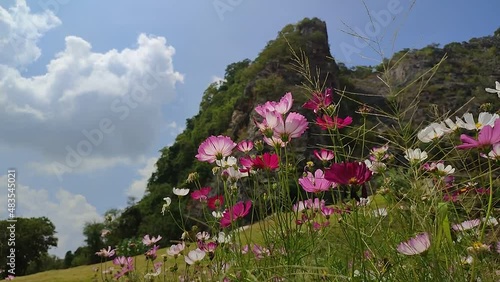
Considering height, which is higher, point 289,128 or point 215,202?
point 289,128

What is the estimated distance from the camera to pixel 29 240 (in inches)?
1096

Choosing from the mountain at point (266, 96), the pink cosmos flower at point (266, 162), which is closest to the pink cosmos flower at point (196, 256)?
the pink cosmos flower at point (266, 162)

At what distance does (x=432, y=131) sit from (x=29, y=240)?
3081cm

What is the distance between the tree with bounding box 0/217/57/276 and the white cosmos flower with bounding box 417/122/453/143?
2927cm

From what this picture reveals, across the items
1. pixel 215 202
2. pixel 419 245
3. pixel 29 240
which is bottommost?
pixel 419 245

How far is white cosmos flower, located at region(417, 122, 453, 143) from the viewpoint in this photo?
4.13 feet

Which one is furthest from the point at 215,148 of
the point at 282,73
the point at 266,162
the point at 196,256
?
the point at 282,73

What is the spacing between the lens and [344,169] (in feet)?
3.14

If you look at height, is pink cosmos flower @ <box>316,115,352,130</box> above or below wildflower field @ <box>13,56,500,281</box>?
above

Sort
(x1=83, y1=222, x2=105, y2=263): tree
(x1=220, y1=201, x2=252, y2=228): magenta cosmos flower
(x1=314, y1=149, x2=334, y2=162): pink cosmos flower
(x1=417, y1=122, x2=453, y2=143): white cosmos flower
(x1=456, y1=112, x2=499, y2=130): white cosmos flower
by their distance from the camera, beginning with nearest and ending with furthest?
(x1=456, y1=112, x2=499, y2=130): white cosmos flower
(x1=417, y1=122, x2=453, y2=143): white cosmos flower
(x1=220, y1=201, x2=252, y2=228): magenta cosmos flower
(x1=314, y1=149, x2=334, y2=162): pink cosmos flower
(x1=83, y1=222, x2=105, y2=263): tree

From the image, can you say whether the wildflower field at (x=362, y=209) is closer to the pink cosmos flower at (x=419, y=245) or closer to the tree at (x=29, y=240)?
the pink cosmos flower at (x=419, y=245)

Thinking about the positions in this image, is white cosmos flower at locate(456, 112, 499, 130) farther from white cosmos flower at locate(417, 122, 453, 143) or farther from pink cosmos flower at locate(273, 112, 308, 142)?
pink cosmos flower at locate(273, 112, 308, 142)

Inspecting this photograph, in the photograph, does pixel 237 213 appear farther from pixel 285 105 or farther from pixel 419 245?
pixel 419 245

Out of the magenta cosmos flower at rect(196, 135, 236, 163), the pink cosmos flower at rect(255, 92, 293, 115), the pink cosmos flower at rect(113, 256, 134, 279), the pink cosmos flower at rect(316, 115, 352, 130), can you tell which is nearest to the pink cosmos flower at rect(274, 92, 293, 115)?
the pink cosmos flower at rect(255, 92, 293, 115)
